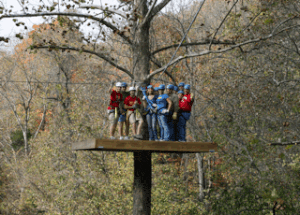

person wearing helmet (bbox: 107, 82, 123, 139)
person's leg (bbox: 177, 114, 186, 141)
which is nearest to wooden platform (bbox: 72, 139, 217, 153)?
person wearing helmet (bbox: 107, 82, 123, 139)

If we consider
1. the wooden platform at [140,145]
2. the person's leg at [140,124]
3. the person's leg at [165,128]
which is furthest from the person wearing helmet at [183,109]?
the wooden platform at [140,145]

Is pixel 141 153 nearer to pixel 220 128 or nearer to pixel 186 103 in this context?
pixel 186 103

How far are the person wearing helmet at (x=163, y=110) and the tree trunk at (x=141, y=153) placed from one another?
0.42m

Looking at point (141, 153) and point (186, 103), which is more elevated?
point (186, 103)

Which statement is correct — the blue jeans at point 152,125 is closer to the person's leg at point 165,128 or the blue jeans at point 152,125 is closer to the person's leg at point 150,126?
the person's leg at point 150,126

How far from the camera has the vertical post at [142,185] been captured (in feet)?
21.9

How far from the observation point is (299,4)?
10.1 metres

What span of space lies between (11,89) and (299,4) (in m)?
21.2

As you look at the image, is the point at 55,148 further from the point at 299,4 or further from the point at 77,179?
the point at 299,4

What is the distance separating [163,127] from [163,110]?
34cm

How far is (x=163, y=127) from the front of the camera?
6.44m

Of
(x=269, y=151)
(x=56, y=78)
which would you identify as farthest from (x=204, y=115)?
(x=56, y=78)

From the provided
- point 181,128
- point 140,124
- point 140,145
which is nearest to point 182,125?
point 181,128

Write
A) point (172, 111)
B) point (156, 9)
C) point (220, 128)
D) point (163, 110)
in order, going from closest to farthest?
1. point (163, 110)
2. point (172, 111)
3. point (156, 9)
4. point (220, 128)
